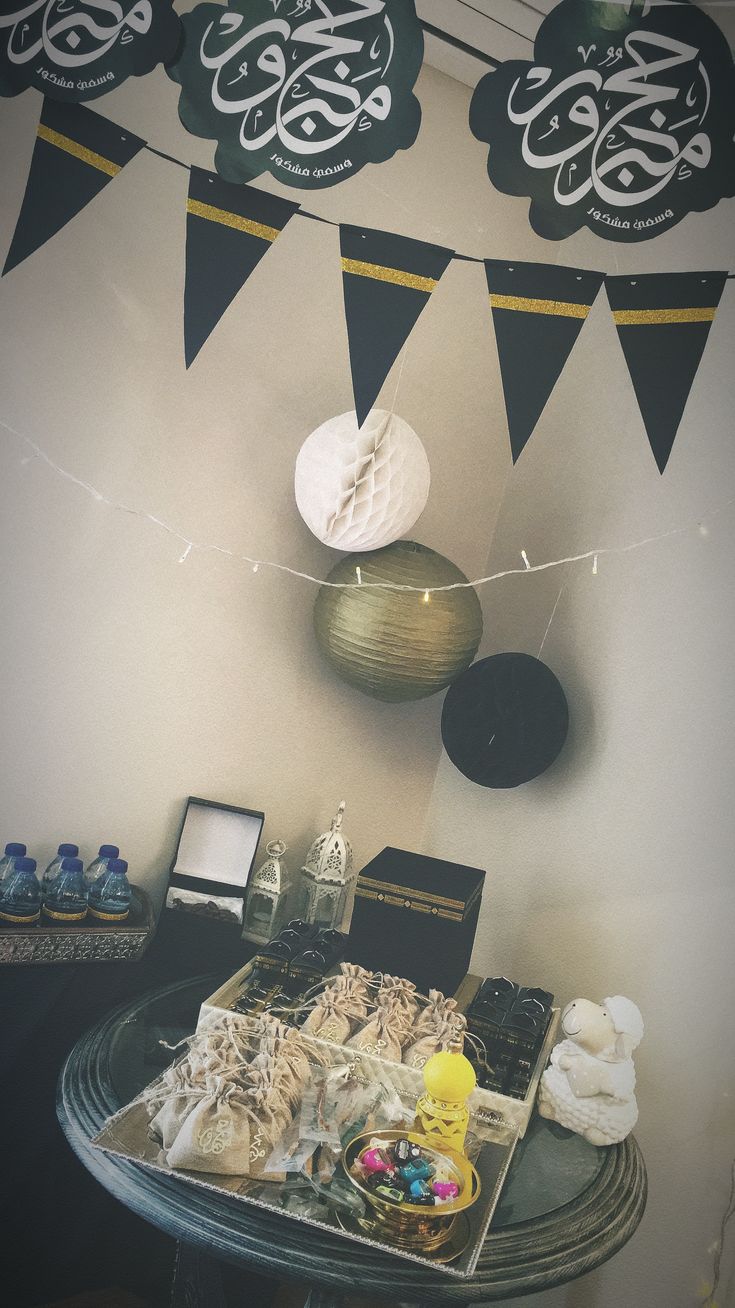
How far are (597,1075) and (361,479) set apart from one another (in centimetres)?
107

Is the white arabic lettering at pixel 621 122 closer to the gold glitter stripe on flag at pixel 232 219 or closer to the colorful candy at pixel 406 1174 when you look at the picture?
the gold glitter stripe on flag at pixel 232 219

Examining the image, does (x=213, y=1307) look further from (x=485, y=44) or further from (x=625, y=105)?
(x=485, y=44)

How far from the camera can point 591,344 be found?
1934mm

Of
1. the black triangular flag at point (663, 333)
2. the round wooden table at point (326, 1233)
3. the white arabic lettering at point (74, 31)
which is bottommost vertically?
the round wooden table at point (326, 1233)

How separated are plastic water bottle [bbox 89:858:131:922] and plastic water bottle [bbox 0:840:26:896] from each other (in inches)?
5.6

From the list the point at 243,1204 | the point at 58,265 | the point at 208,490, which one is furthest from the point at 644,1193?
the point at 58,265

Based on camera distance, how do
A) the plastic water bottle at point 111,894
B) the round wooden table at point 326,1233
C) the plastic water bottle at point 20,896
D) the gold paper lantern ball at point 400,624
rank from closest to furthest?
1. the round wooden table at point 326,1233
2. the plastic water bottle at point 20,896
3. the plastic water bottle at point 111,894
4. the gold paper lantern ball at point 400,624

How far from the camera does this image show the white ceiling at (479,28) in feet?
5.52

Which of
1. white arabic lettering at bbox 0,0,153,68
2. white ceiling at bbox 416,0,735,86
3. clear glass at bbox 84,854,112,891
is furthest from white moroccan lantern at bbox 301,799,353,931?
white ceiling at bbox 416,0,735,86

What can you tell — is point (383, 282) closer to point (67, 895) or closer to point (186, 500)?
point (186, 500)

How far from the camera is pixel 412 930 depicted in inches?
64.0

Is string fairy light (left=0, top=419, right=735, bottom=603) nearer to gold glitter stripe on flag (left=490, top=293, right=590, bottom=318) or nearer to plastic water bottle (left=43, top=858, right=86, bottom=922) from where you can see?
gold glitter stripe on flag (left=490, top=293, right=590, bottom=318)

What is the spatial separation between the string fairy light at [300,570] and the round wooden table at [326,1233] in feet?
2.82

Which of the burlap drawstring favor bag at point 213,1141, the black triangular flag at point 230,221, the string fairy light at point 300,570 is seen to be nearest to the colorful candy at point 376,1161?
the burlap drawstring favor bag at point 213,1141
